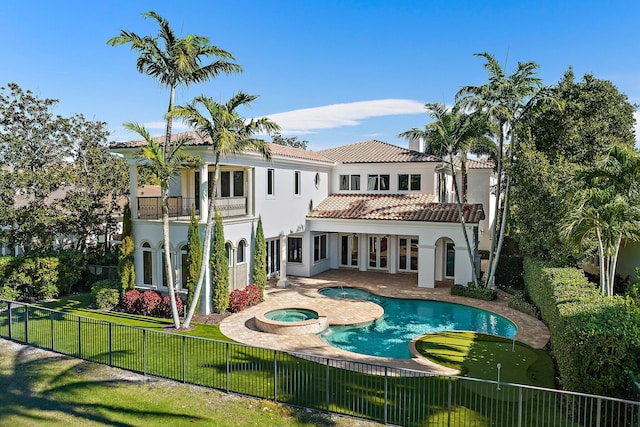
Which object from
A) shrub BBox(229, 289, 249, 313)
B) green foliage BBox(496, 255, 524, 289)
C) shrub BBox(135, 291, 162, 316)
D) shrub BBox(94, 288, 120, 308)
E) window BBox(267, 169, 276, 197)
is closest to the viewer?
shrub BBox(135, 291, 162, 316)

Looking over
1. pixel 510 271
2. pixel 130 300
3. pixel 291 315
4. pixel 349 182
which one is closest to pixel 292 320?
pixel 291 315

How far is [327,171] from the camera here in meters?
32.6

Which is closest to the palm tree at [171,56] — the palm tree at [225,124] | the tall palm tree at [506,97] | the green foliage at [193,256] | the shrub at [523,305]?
the palm tree at [225,124]

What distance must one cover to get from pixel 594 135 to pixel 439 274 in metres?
12.3

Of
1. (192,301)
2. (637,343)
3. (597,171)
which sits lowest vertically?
(192,301)

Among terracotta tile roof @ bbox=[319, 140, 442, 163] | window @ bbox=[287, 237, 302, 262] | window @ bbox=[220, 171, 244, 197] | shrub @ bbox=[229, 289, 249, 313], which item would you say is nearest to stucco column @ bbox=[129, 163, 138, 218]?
window @ bbox=[220, 171, 244, 197]

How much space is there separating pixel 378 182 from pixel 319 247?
21.6 feet

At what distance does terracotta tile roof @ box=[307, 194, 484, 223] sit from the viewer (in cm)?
2645

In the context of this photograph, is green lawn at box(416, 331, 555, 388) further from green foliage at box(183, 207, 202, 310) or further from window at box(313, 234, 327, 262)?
window at box(313, 234, 327, 262)

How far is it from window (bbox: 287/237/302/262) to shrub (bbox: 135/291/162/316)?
1114 cm

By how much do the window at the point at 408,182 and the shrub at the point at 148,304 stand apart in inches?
734

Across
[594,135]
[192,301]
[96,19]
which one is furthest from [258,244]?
[594,135]

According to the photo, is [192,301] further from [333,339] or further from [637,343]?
[637,343]

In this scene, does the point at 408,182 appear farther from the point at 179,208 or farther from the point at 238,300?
the point at 179,208
